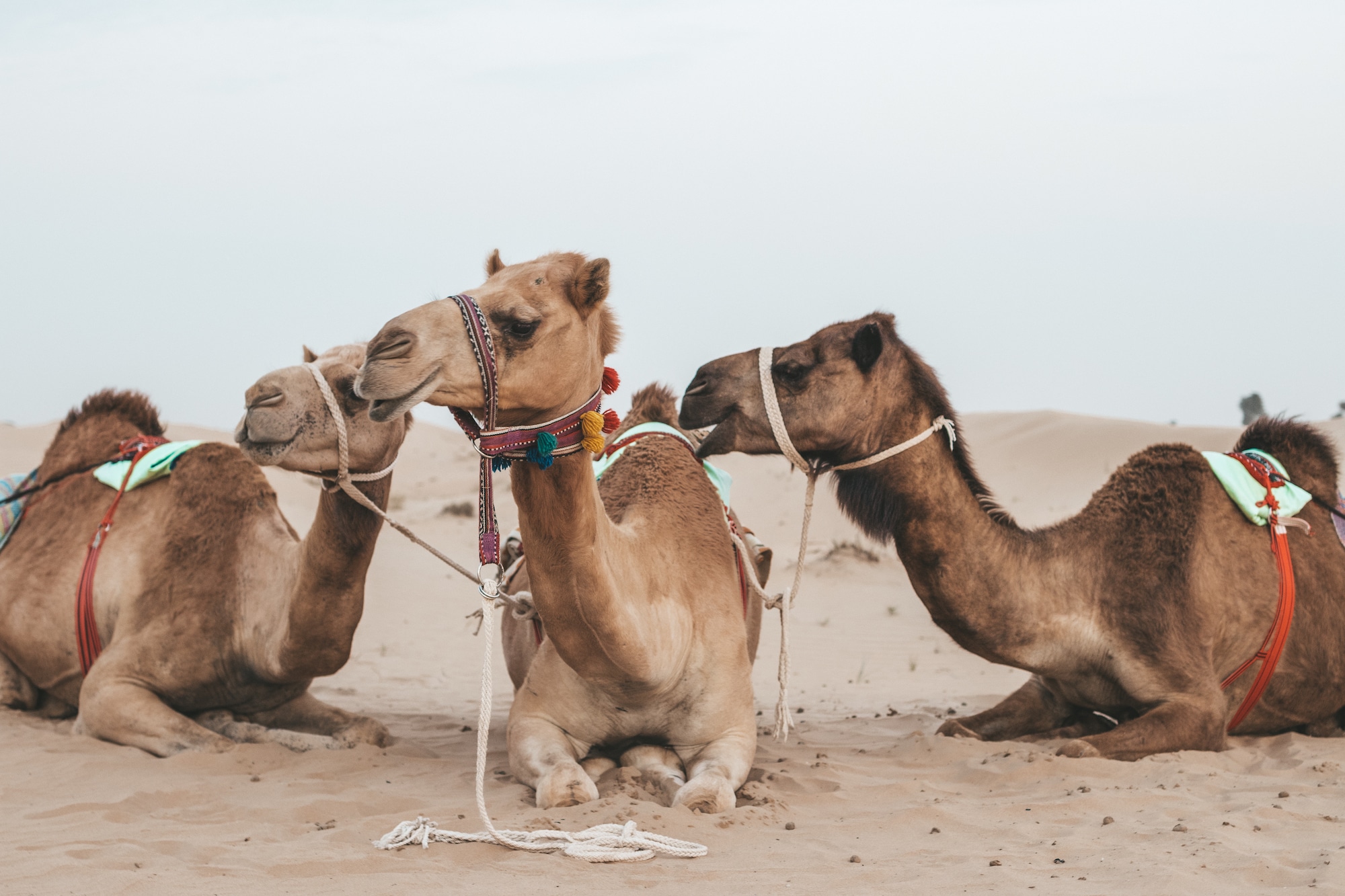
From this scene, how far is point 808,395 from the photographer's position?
4.78 m

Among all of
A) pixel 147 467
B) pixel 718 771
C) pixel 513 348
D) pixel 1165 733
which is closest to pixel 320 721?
pixel 147 467

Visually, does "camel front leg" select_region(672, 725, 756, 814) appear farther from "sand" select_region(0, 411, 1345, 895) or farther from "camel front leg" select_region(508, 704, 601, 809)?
"camel front leg" select_region(508, 704, 601, 809)

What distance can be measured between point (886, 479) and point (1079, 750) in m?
1.27

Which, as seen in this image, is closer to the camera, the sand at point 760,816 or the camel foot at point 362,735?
the sand at point 760,816

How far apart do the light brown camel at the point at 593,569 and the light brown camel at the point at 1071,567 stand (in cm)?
50

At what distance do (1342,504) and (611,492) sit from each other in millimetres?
3484

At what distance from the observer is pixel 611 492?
16.9ft

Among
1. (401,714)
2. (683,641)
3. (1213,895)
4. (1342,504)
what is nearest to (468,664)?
(401,714)

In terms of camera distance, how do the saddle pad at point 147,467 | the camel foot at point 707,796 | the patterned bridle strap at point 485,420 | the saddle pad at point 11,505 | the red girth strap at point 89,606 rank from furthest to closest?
the saddle pad at point 11,505 → the saddle pad at point 147,467 → the red girth strap at point 89,606 → the camel foot at point 707,796 → the patterned bridle strap at point 485,420

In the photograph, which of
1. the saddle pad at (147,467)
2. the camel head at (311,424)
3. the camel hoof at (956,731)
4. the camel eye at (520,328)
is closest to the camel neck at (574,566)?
the camel eye at (520,328)

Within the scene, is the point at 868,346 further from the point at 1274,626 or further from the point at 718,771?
the point at 1274,626

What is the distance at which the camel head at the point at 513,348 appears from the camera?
10.2 feet

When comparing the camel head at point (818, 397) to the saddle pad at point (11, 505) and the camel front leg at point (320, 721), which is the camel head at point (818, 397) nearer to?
A: the camel front leg at point (320, 721)

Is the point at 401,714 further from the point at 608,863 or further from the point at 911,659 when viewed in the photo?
the point at 911,659
